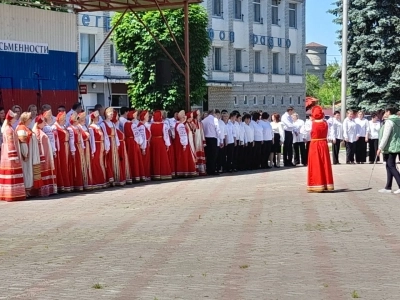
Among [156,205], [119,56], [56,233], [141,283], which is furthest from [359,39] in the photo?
[141,283]

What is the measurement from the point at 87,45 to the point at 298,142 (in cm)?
1948

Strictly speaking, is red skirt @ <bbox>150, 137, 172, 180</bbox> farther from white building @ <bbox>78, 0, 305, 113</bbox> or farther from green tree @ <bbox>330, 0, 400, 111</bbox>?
Answer: white building @ <bbox>78, 0, 305, 113</bbox>

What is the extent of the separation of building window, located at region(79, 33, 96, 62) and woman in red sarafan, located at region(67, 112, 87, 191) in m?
26.1

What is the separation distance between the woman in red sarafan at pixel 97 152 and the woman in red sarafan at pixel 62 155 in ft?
2.77

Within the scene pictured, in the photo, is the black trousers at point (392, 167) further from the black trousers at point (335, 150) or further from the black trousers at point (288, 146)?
the black trousers at point (335, 150)

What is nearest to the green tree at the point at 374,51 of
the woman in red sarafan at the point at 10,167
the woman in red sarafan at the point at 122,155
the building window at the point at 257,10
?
the building window at the point at 257,10

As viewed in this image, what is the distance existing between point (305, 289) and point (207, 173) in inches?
673

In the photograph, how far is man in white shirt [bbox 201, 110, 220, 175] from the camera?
25.8 meters

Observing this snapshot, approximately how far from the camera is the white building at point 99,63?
45.8 metres

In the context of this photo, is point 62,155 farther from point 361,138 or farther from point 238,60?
point 238,60

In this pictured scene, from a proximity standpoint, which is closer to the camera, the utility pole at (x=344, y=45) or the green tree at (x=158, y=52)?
the utility pole at (x=344, y=45)

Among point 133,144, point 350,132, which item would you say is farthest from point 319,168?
point 350,132

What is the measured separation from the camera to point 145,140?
75.5 feet

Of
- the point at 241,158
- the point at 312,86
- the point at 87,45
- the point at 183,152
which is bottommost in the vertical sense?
the point at 241,158
